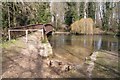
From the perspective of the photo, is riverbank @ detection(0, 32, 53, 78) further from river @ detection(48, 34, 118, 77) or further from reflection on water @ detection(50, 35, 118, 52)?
reflection on water @ detection(50, 35, 118, 52)

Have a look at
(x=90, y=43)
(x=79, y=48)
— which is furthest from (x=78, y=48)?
(x=90, y=43)

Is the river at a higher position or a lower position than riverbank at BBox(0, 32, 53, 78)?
lower

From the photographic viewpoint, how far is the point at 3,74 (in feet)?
23.6

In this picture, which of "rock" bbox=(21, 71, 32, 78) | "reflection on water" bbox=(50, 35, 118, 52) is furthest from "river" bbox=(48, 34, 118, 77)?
"rock" bbox=(21, 71, 32, 78)

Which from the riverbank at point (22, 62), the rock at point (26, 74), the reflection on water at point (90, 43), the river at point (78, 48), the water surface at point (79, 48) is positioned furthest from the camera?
the reflection on water at point (90, 43)

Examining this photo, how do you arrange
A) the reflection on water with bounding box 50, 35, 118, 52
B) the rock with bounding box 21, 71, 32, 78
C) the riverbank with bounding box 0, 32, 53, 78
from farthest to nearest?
1. the reflection on water with bounding box 50, 35, 118, 52
2. the riverbank with bounding box 0, 32, 53, 78
3. the rock with bounding box 21, 71, 32, 78

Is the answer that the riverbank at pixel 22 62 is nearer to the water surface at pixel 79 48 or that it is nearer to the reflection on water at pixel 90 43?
the water surface at pixel 79 48

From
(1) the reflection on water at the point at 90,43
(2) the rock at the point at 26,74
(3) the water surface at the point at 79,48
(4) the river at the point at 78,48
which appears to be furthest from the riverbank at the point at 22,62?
(1) the reflection on water at the point at 90,43

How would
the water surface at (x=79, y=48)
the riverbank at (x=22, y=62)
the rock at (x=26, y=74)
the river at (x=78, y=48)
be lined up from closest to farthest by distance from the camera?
the rock at (x=26, y=74) → the riverbank at (x=22, y=62) → the river at (x=78, y=48) → the water surface at (x=79, y=48)

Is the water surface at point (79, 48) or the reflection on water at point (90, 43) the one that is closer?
the water surface at point (79, 48)

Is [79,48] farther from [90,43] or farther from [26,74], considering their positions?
[26,74]

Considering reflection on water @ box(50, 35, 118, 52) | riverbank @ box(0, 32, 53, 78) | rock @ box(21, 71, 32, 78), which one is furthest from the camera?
reflection on water @ box(50, 35, 118, 52)

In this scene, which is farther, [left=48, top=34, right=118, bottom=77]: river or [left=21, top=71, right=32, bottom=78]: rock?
[left=48, top=34, right=118, bottom=77]: river

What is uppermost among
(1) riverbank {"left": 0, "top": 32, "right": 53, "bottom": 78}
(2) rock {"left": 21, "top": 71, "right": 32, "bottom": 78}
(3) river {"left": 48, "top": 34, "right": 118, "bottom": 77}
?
(1) riverbank {"left": 0, "top": 32, "right": 53, "bottom": 78}
